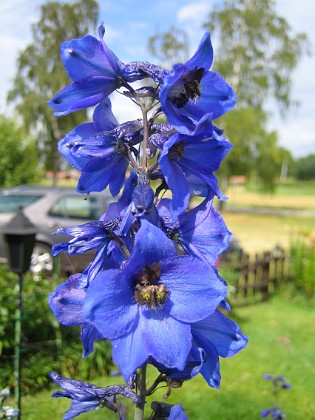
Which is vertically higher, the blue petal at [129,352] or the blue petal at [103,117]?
the blue petal at [103,117]

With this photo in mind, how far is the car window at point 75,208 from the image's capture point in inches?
355

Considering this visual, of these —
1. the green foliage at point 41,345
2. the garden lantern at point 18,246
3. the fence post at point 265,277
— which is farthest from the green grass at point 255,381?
the garden lantern at point 18,246

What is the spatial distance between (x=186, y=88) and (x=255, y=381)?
4.59m

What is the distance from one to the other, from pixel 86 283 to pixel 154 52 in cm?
2275

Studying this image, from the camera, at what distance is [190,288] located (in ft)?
3.60

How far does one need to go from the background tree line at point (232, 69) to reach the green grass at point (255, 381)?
14072 millimetres

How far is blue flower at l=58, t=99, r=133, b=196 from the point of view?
1240 mm

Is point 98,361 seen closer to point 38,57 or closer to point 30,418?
point 30,418

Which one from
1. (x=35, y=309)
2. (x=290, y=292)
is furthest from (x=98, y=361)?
(x=290, y=292)

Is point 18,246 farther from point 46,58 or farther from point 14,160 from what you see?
point 46,58

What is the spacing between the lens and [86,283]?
1229mm

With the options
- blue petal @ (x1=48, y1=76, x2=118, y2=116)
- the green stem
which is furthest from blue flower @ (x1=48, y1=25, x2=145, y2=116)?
the green stem

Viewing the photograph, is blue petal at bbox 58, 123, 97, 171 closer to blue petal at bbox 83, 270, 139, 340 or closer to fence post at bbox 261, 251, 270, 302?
blue petal at bbox 83, 270, 139, 340

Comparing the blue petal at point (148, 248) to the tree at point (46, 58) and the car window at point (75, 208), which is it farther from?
the tree at point (46, 58)
